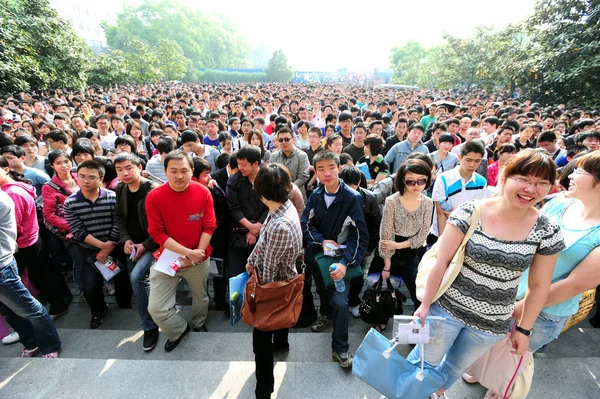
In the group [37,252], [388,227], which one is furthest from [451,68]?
[37,252]

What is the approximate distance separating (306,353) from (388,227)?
4.47 feet

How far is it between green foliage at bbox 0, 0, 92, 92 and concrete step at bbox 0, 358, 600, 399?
14.1 metres

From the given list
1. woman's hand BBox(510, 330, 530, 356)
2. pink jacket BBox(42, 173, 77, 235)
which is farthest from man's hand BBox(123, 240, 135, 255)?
woman's hand BBox(510, 330, 530, 356)

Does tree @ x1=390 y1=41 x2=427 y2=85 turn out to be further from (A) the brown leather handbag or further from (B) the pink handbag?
(A) the brown leather handbag

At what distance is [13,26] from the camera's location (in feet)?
42.0

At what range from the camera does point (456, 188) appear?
318cm

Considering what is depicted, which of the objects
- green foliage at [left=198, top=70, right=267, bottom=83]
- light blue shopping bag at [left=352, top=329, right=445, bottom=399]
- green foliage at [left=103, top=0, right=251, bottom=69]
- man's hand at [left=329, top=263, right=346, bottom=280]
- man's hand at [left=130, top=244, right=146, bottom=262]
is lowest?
light blue shopping bag at [left=352, top=329, right=445, bottom=399]

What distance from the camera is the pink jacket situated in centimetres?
325

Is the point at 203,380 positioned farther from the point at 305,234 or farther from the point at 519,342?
the point at 519,342

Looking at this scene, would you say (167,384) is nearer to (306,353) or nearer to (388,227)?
(306,353)

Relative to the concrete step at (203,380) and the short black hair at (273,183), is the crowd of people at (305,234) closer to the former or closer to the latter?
the short black hair at (273,183)

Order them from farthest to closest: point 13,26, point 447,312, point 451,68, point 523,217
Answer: point 451,68 < point 13,26 < point 447,312 < point 523,217

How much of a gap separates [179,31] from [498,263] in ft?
220

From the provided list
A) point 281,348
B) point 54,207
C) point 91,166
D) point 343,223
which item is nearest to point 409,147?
point 343,223
